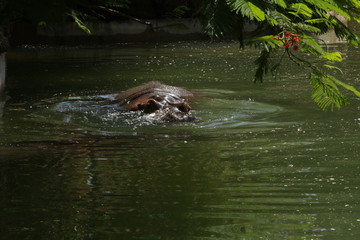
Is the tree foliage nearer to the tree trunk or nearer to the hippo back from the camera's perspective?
the hippo back

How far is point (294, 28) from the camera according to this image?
11.6 ft

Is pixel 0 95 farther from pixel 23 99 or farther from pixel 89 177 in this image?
pixel 89 177

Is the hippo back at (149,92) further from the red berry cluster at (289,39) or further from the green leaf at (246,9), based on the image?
the green leaf at (246,9)

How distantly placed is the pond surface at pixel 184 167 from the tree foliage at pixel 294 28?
3.86 ft

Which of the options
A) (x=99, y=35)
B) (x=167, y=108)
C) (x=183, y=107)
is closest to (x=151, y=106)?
(x=167, y=108)

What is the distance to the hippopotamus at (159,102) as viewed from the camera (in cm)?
981

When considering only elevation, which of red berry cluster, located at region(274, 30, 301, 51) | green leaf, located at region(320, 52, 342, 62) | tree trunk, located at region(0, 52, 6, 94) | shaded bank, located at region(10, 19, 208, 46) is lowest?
shaded bank, located at region(10, 19, 208, 46)

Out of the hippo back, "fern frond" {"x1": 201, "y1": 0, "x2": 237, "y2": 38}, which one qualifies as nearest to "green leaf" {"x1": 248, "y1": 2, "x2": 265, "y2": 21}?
"fern frond" {"x1": 201, "y1": 0, "x2": 237, "y2": 38}

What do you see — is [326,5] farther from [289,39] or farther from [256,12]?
[256,12]

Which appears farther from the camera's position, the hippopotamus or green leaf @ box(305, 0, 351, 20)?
the hippopotamus

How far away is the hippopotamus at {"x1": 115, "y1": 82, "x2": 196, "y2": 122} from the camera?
981cm

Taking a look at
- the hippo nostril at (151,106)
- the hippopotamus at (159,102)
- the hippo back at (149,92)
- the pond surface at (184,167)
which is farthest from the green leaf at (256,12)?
the hippo back at (149,92)

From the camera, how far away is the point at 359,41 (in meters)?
3.91

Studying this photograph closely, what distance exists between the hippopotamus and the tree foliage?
586 centimetres
